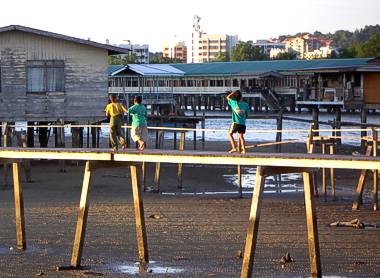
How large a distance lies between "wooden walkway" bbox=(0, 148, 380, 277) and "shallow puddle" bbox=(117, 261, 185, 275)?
0.24 m

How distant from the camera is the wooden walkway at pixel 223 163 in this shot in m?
11.8

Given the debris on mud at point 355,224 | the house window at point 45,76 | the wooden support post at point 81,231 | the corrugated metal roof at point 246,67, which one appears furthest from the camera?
the corrugated metal roof at point 246,67

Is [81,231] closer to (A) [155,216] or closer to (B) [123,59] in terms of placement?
(A) [155,216]

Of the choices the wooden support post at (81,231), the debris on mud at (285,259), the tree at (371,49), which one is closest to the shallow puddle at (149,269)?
the wooden support post at (81,231)

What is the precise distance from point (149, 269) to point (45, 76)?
2276 centimetres

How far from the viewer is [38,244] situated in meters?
15.5

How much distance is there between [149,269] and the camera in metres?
13.5

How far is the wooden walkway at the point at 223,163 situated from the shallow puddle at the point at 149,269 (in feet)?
0.79

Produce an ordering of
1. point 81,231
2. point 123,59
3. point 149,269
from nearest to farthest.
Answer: point 149,269, point 81,231, point 123,59

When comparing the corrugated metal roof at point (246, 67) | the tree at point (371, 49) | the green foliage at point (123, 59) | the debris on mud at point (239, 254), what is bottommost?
the debris on mud at point (239, 254)

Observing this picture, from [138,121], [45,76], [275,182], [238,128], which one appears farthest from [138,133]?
[45,76]

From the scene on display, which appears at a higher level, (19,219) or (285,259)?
(19,219)

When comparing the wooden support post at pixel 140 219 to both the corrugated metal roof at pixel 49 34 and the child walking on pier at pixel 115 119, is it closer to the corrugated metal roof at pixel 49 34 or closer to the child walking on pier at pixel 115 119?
the child walking on pier at pixel 115 119

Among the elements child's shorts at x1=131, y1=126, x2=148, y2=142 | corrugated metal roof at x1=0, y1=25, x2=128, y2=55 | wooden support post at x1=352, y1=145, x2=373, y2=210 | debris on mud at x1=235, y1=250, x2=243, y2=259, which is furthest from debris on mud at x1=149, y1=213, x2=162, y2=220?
corrugated metal roof at x1=0, y1=25, x2=128, y2=55
